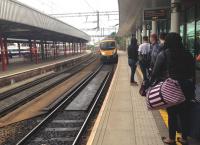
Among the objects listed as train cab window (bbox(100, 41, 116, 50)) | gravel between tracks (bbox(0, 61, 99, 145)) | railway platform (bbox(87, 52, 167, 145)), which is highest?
train cab window (bbox(100, 41, 116, 50))

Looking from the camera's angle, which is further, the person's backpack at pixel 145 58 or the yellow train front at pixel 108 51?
the yellow train front at pixel 108 51

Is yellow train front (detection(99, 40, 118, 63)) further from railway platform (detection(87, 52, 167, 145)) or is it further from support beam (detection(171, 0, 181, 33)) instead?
railway platform (detection(87, 52, 167, 145))

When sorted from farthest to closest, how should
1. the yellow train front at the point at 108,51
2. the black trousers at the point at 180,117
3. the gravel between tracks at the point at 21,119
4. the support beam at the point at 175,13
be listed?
the yellow train front at the point at 108,51 < the support beam at the point at 175,13 < the gravel between tracks at the point at 21,119 < the black trousers at the point at 180,117

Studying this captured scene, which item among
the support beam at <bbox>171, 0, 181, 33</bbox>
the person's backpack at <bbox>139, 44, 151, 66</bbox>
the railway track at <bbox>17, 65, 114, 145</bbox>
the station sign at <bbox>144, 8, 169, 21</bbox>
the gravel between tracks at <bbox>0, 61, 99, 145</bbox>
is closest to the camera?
the railway track at <bbox>17, 65, 114, 145</bbox>

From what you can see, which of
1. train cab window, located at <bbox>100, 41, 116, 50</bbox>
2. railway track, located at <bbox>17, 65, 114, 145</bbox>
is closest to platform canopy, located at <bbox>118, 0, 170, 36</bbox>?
train cab window, located at <bbox>100, 41, 116, 50</bbox>

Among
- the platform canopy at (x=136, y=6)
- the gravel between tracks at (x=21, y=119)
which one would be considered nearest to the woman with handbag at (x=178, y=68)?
the gravel between tracks at (x=21, y=119)

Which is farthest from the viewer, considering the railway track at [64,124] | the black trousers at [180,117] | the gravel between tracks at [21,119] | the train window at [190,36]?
the train window at [190,36]

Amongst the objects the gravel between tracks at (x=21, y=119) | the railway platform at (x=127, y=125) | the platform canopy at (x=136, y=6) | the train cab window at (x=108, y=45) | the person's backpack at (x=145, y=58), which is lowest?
the gravel between tracks at (x=21, y=119)

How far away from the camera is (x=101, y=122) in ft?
22.9

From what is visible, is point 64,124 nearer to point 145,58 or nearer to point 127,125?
point 127,125

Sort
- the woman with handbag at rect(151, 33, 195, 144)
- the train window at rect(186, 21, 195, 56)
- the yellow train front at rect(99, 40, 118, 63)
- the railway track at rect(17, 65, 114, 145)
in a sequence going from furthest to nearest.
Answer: the yellow train front at rect(99, 40, 118, 63)
the train window at rect(186, 21, 195, 56)
the railway track at rect(17, 65, 114, 145)
the woman with handbag at rect(151, 33, 195, 144)

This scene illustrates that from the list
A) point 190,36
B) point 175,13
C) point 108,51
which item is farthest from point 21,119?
point 108,51

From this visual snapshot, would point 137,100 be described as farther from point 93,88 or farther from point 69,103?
point 93,88

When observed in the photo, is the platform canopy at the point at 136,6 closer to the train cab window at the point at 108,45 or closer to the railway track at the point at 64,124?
the train cab window at the point at 108,45
